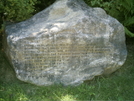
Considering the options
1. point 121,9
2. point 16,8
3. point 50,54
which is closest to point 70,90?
point 50,54

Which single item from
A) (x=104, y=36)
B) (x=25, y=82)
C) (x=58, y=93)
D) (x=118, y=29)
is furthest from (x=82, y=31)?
(x=25, y=82)

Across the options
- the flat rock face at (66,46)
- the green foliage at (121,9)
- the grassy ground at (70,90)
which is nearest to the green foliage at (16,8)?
the flat rock face at (66,46)

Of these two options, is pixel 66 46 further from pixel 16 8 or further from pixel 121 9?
pixel 121 9

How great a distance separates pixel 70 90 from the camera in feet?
11.0

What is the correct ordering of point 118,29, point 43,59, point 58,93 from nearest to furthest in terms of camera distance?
point 58,93 → point 43,59 → point 118,29

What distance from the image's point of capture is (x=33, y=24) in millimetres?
3656

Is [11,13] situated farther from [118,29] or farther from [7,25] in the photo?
[118,29]

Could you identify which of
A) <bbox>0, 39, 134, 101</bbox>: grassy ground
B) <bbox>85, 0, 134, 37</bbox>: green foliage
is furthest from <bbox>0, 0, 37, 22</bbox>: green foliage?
<bbox>85, 0, 134, 37</bbox>: green foliage

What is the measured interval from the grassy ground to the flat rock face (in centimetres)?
16

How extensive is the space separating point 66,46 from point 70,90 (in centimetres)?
80

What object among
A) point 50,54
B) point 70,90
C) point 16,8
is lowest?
point 70,90

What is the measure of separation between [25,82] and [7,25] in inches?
49.2

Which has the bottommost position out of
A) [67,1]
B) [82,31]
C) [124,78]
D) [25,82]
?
[124,78]

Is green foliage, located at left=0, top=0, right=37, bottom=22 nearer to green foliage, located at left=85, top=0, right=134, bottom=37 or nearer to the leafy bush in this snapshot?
the leafy bush
